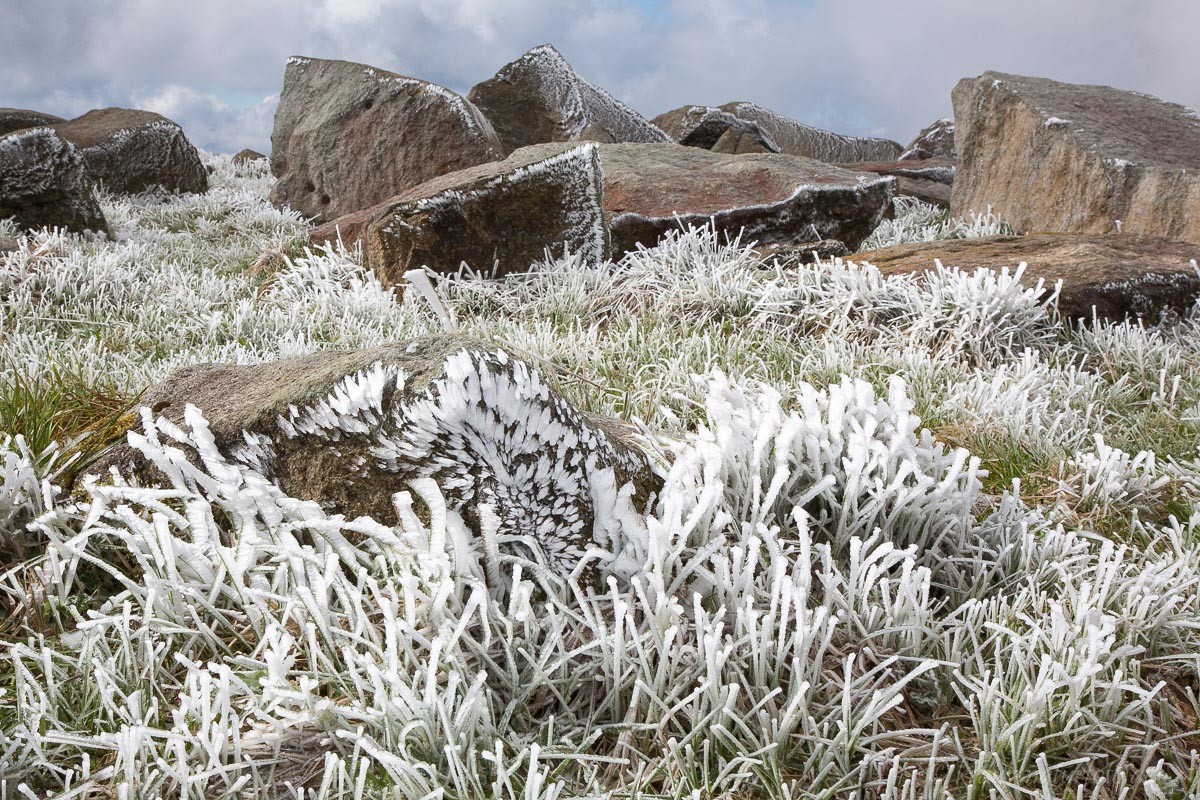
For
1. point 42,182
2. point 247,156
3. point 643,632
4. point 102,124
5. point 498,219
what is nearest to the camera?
point 643,632

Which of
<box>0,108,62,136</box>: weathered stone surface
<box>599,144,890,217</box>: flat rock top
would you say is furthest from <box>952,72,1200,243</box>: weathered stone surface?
<box>0,108,62,136</box>: weathered stone surface

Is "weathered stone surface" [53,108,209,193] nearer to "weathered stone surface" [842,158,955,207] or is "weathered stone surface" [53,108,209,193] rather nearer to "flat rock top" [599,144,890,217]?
"flat rock top" [599,144,890,217]

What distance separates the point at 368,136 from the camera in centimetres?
830

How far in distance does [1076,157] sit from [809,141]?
12387mm

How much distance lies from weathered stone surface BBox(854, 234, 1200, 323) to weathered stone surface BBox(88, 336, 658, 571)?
339 cm

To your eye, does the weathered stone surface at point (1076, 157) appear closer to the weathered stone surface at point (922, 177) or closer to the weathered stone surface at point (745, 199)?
the weathered stone surface at point (745, 199)

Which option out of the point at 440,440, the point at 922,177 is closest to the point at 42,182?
the point at 440,440

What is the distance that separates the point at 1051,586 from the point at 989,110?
22.3 feet

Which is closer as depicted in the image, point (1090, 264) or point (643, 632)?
point (643, 632)

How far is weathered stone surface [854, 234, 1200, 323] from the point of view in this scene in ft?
14.1

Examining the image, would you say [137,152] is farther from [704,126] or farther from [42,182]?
[704,126]

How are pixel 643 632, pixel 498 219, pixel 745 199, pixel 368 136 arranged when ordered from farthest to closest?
pixel 368 136 → pixel 745 199 → pixel 498 219 → pixel 643 632

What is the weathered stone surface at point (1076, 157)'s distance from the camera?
19.4 feet

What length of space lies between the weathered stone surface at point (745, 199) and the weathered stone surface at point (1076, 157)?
1275mm
